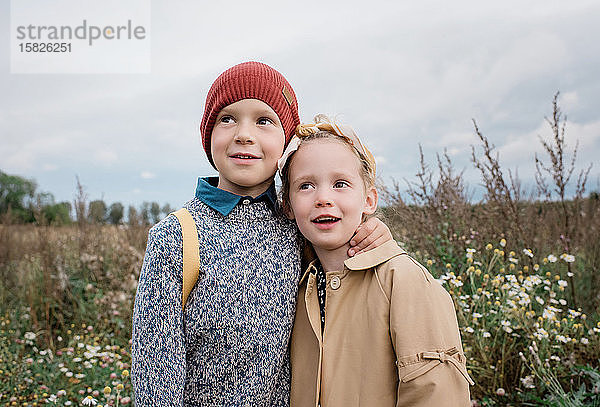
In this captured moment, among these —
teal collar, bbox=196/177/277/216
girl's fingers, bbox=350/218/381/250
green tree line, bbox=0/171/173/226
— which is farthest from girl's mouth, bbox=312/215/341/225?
green tree line, bbox=0/171/173/226

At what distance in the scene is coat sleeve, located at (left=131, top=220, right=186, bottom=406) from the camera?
1738 millimetres

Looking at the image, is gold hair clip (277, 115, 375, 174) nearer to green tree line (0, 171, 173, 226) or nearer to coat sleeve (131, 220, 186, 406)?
coat sleeve (131, 220, 186, 406)

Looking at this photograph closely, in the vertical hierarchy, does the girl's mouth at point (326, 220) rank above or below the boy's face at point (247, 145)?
below

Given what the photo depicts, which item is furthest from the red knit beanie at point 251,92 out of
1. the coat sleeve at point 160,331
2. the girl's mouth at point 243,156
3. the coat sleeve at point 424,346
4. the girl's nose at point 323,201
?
the coat sleeve at point 424,346

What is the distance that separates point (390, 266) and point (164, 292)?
30.9 inches

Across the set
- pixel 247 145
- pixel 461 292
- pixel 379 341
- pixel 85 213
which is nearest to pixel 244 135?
pixel 247 145

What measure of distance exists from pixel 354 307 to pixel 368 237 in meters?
0.28

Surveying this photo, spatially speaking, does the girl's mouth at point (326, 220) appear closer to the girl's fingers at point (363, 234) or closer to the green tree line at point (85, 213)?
the girl's fingers at point (363, 234)

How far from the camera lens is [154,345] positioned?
1.74 meters

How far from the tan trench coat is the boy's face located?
402 mm

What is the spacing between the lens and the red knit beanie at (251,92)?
2061 millimetres

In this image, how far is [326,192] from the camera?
6.42ft

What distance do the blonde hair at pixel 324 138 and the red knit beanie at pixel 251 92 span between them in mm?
101

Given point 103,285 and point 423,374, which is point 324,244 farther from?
point 103,285
